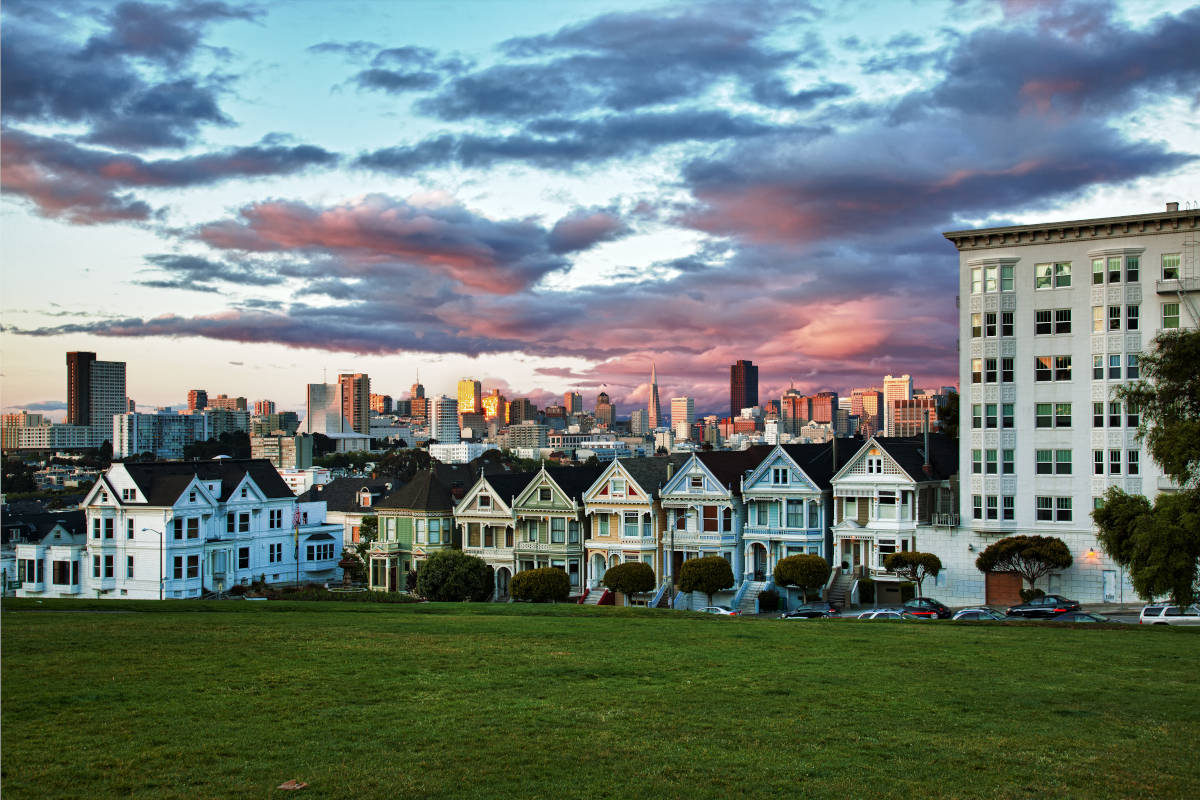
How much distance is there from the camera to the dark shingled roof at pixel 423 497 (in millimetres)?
76744

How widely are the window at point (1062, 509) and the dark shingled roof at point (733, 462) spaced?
17171 mm

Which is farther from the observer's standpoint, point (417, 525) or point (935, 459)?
point (417, 525)

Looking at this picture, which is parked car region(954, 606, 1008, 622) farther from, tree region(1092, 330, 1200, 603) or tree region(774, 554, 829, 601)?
tree region(1092, 330, 1200, 603)

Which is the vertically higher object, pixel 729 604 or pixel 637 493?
pixel 637 493

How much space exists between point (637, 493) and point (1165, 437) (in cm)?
4349

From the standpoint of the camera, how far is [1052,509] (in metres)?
61.5

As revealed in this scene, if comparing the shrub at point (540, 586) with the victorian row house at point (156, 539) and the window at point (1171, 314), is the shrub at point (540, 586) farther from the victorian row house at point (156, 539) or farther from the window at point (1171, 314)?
the window at point (1171, 314)

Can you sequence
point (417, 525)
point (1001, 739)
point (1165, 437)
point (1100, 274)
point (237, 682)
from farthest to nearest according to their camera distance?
point (417, 525) < point (1100, 274) < point (1165, 437) < point (237, 682) < point (1001, 739)

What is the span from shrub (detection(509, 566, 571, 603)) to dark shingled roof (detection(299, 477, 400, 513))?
58.1 m

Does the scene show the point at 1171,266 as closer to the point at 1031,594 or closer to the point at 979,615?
the point at 1031,594

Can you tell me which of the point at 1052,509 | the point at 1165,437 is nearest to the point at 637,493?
the point at 1052,509

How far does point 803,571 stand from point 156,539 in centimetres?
4347

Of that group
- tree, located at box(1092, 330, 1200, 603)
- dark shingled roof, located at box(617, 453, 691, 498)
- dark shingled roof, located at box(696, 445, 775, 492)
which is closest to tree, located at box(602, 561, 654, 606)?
dark shingled roof, located at box(617, 453, 691, 498)

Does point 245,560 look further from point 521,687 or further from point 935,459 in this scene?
point 521,687
